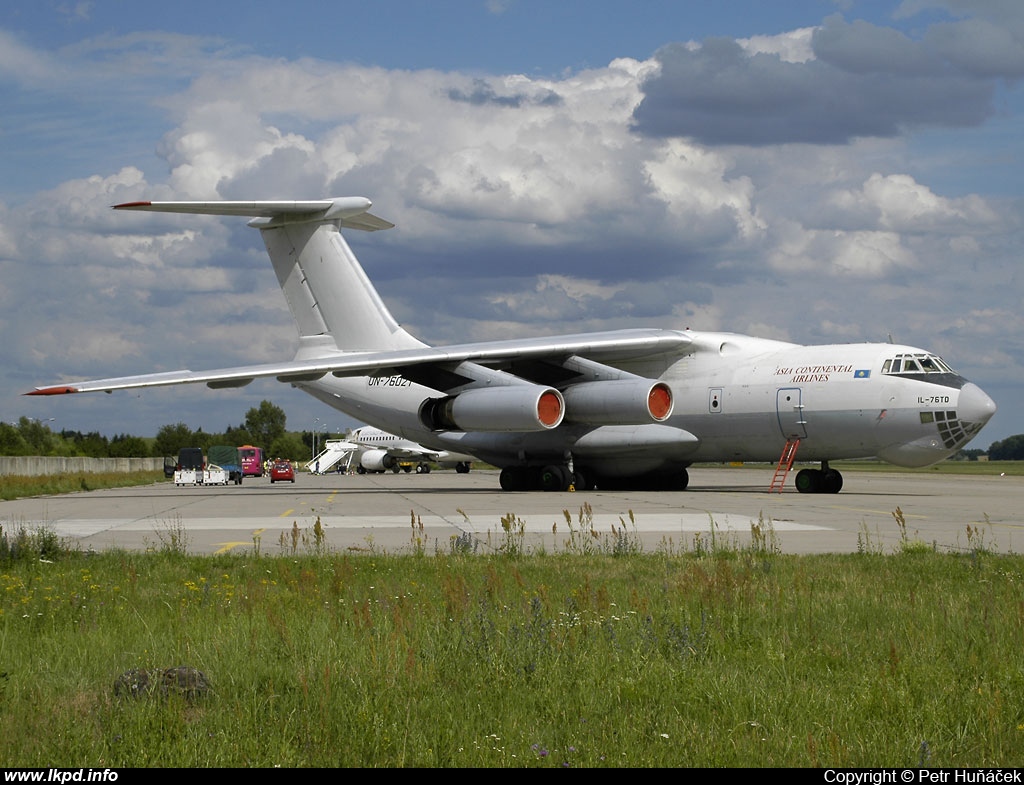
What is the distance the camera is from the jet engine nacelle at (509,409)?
79.0 feet

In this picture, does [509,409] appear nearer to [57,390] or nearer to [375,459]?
[57,390]

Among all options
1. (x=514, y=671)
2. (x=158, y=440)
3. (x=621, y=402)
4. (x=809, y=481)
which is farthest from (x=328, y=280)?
(x=158, y=440)

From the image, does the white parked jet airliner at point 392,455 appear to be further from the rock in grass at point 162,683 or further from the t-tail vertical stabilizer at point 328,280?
the rock in grass at point 162,683

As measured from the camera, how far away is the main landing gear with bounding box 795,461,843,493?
2502cm

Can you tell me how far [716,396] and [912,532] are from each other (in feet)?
39.1

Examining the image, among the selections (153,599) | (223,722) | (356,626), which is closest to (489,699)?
(223,722)

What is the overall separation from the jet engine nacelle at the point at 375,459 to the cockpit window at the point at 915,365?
50.5 meters

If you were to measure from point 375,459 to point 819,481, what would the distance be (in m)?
49.7

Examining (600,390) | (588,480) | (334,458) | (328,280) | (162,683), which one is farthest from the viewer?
(334,458)

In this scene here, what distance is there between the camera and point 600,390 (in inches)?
986

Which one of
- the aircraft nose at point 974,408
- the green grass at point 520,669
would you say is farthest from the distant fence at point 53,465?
the green grass at point 520,669

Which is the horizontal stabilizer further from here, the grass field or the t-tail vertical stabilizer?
the grass field

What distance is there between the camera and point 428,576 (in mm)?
8609
